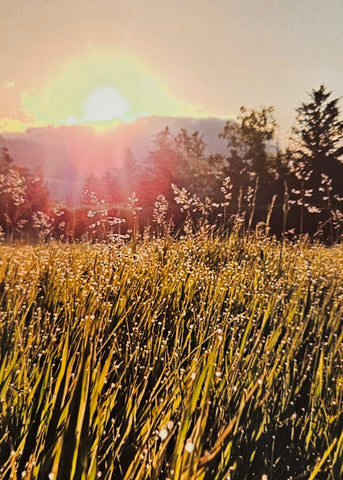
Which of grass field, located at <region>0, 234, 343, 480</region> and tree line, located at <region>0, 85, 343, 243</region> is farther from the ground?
tree line, located at <region>0, 85, 343, 243</region>

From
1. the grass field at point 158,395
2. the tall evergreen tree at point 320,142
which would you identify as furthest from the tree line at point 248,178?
the grass field at point 158,395

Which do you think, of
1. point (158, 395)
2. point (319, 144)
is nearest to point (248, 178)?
point (319, 144)

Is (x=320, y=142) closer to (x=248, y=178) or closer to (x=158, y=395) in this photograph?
(x=248, y=178)

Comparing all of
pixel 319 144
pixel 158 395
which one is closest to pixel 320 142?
pixel 319 144

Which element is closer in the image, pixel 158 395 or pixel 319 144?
pixel 158 395

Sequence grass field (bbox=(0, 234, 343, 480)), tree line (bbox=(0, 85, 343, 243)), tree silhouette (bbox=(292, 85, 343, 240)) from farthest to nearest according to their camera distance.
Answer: tree silhouette (bbox=(292, 85, 343, 240)) → tree line (bbox=(0, 85, 343, 243)) → grass field (bbox=(0, 234, 343, 480))

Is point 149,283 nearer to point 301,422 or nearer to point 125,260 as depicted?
point 125,260

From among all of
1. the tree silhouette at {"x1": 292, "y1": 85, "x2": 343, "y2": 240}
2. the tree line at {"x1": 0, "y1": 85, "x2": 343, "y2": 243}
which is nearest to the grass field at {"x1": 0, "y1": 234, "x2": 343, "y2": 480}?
the tree line at {"x1": 0, "y1": 85, "x2": 343, "y2": 243}

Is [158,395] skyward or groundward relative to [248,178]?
groundward

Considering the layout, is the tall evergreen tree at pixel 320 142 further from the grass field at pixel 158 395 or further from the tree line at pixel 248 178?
the grass field at pixel 158 395

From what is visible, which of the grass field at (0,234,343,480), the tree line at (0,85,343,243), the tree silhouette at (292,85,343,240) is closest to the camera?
the grass field at (0,234,343,480)

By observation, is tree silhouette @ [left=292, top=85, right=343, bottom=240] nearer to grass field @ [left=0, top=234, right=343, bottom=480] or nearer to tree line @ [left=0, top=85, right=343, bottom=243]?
tree line @ [left=0, top=85, right=343, bottom=243]

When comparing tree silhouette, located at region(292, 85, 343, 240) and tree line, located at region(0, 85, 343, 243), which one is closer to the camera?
tree line, located at region(0, 85, 343, 243)

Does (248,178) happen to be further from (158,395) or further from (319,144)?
(158,395)
